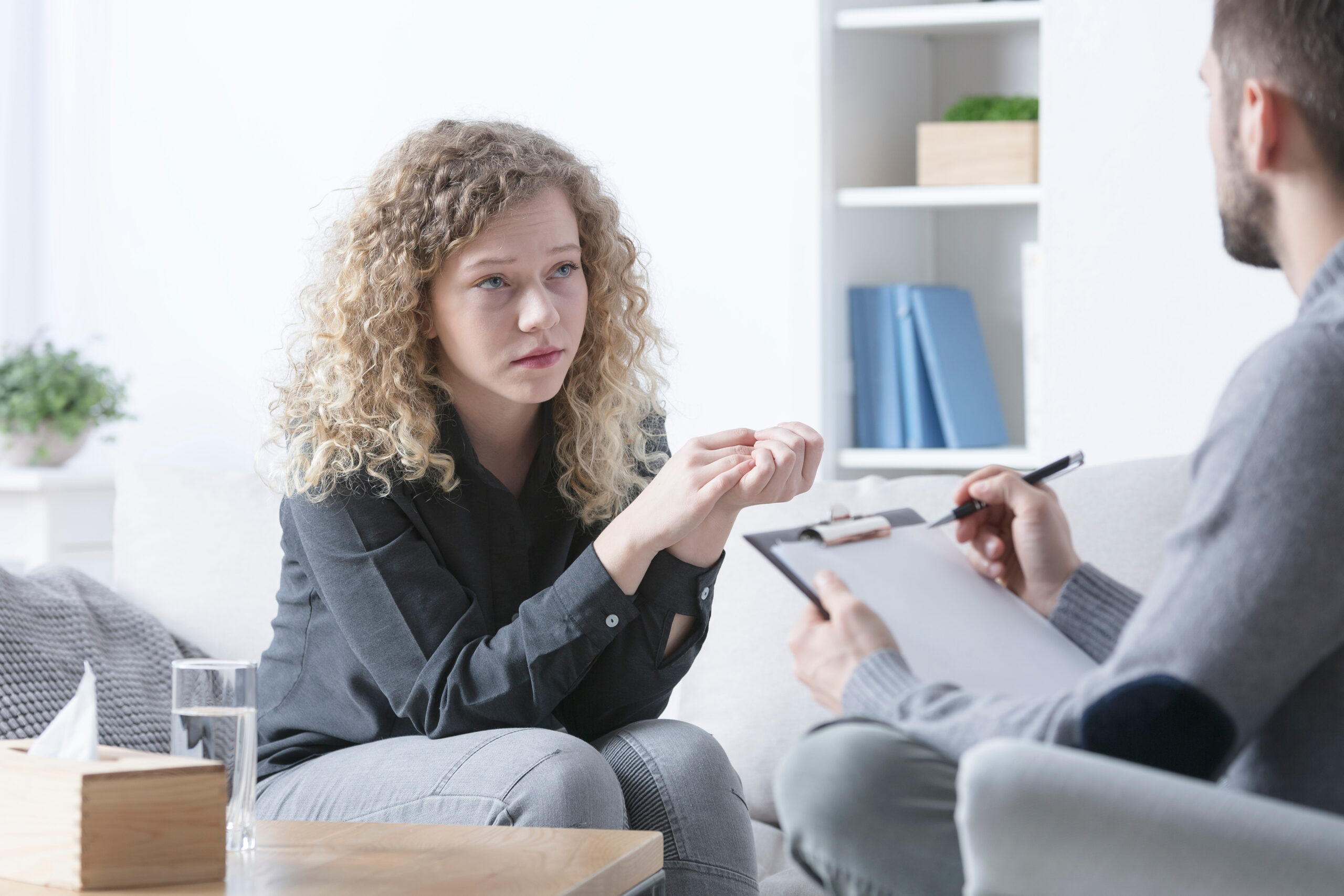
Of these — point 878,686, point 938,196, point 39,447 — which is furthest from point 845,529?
point 39,447

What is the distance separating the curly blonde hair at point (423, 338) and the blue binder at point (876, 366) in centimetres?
82

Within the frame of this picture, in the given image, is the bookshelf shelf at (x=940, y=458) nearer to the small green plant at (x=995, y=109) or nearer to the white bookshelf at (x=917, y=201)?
the white bookshelf at (x=917, y=201)

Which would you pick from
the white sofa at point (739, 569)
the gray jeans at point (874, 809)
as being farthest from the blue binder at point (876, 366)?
the gray jeans at point (874, 809)

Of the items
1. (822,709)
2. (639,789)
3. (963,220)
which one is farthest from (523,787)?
(963,220)

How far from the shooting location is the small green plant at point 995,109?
2350mm

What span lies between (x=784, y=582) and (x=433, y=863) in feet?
2.76

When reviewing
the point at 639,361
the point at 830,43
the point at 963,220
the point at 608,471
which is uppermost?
the point at 830,43

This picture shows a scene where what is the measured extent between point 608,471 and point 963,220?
1.31 meters

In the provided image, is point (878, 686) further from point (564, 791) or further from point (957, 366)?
point (957, 366)

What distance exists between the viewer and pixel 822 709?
5.56 feet

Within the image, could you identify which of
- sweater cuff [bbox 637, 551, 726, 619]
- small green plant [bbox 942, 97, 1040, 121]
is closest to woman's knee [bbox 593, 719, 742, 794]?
sweater cuff [bbox 637, 551, 726, 619]

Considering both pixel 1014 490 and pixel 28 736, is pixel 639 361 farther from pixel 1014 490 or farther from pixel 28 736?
pixel 28 736

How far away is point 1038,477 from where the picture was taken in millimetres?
1113

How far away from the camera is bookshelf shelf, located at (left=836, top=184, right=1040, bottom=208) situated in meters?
2.30
